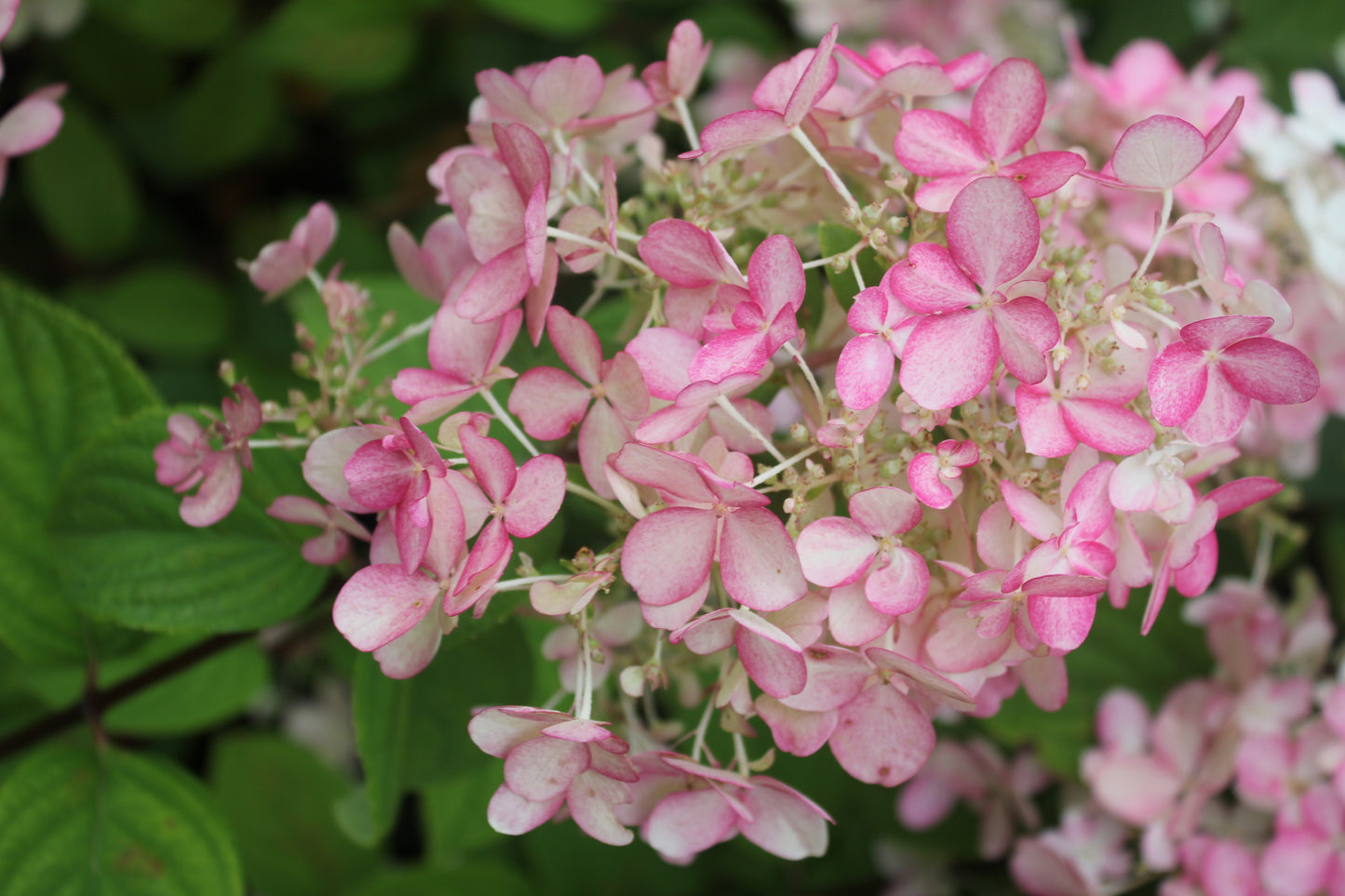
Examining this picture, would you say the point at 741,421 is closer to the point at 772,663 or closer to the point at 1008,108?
the point at 772,663

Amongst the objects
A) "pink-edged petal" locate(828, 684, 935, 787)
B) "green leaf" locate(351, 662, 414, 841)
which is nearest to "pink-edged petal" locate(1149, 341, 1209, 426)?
"pink-edged petal" locate(828, 684, 935, 787)

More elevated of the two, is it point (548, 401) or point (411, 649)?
point (548, 401)

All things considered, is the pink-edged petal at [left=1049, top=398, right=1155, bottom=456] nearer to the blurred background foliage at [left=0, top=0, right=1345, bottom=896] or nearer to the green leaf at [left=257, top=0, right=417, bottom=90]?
the blurred background foliage at [left=0, top=0, right=1345, bottom=896]

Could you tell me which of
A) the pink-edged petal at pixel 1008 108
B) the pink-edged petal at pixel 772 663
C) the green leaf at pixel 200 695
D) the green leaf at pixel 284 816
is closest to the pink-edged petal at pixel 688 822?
the pink-edged petal at pixel 772 663

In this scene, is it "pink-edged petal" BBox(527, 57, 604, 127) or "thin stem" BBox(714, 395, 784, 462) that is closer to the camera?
"thin stem" BBox(714, 395, 784, 462)

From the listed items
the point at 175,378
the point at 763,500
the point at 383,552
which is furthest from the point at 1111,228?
the point at 175,378

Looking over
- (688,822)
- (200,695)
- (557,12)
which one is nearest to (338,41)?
(557,12)
